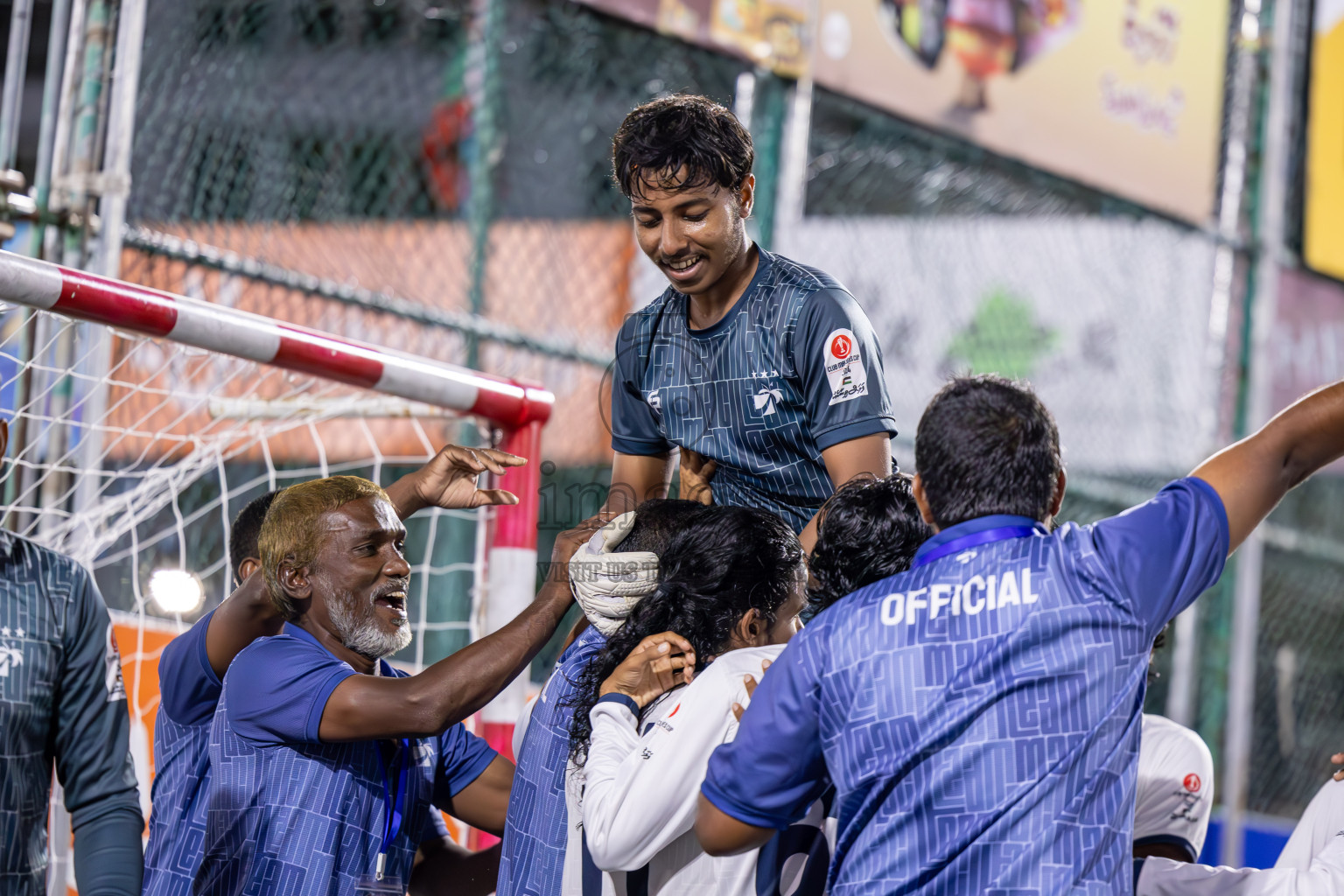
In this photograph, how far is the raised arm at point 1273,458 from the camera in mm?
1840

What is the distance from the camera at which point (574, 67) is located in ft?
20.5

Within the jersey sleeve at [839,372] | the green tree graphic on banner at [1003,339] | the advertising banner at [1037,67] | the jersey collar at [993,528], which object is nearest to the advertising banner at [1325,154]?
the advertising banner at [1037,67]

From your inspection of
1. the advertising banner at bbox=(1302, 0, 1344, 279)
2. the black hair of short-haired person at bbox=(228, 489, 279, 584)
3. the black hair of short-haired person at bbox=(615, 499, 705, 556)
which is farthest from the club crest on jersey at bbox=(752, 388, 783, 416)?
the advertising banner at bbox=(1302, 0, 1344, 279)

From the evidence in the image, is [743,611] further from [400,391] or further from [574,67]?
[574,67]

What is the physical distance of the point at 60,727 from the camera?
2.71m

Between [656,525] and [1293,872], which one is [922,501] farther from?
[1293,872]

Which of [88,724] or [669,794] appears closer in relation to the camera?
[669,794]

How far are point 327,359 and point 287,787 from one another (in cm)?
123

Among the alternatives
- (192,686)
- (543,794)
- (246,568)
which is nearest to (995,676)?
(543,794)

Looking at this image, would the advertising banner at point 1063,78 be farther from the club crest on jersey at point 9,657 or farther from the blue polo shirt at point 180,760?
the club crest on jersey at point 9,657

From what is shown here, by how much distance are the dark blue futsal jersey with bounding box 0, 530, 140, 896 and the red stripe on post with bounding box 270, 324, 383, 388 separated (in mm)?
778

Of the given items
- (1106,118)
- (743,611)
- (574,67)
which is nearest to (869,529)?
(743,611)

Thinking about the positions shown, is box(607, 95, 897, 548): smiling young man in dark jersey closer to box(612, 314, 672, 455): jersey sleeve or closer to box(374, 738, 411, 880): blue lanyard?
box(612, 314, 672, 455): jersey sleeve

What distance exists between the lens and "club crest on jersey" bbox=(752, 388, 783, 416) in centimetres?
263
